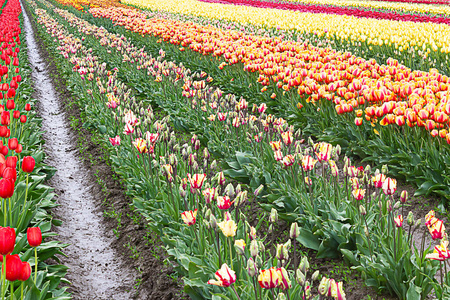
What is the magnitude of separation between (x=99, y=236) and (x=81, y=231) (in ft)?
0.80

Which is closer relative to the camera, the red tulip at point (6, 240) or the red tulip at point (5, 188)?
the red tulip at point (6, 240)

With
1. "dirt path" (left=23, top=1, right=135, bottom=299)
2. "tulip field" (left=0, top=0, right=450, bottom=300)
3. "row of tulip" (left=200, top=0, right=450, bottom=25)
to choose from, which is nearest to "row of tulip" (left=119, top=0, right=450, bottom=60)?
"tulip field" (left=0, top=0, right=450, bottom=300)

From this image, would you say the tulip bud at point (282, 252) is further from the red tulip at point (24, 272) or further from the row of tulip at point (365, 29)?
the row of tulip at point (365, 29)

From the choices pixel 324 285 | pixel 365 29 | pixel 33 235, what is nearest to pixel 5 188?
pixel 33 235

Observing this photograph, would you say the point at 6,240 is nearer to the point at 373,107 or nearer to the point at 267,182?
the point at 267,182

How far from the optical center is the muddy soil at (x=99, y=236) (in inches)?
139

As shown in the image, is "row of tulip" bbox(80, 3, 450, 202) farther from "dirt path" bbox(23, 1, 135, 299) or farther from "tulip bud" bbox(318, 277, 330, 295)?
"dirt path" bbox(23, 1, 135, 299)

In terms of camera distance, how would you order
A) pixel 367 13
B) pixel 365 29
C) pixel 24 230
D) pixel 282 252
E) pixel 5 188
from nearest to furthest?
pixel 282 252
pixel 5 188
pixel 24 230
pixel 365 29
pixel 367 13

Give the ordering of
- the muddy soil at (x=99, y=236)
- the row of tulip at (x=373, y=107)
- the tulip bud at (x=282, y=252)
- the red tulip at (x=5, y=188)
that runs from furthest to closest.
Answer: the row of tulip at (x=373, y=107), the muddy soil at (x=99, y=236), the red tulip at (x=5, y=188), the tulip bud at (x=282, y=252)

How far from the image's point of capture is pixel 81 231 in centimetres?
453

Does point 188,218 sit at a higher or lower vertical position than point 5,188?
lower

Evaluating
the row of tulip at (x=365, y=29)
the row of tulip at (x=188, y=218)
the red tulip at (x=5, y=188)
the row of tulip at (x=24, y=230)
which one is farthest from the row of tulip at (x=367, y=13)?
the red tulip at (x=5, y=188)

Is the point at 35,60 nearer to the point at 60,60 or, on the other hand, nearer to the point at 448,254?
the point at 60,60

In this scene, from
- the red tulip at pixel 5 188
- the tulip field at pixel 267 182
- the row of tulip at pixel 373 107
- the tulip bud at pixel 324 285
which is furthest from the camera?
the row of tulip at pixel 373 107
